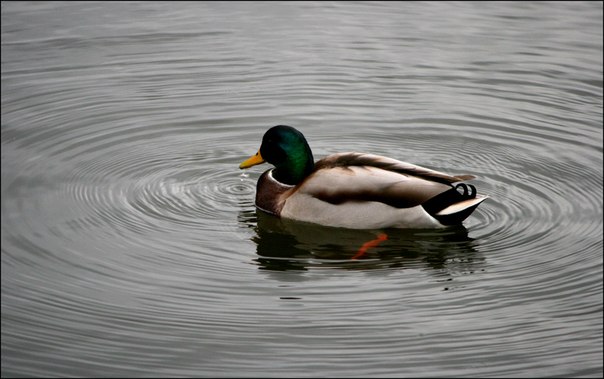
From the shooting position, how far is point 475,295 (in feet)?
25.5

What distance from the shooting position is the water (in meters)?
7.09

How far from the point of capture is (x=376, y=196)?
8.85 m

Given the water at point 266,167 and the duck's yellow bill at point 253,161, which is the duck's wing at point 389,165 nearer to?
the water at point 266,167

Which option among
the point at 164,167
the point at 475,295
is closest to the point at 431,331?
the point at 475,295

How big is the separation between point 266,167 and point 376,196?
6.66 ft

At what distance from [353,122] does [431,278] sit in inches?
136

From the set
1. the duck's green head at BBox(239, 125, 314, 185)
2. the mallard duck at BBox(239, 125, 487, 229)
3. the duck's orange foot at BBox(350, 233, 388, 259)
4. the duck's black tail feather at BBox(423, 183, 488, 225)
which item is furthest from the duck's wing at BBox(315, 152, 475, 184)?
the duck's orange foot at BBox(350, 233, 388, 259)

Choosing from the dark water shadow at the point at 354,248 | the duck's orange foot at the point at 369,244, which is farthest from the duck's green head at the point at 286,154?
the duck's orange foot at the point at 369,244

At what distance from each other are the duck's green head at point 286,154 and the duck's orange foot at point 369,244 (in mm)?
974

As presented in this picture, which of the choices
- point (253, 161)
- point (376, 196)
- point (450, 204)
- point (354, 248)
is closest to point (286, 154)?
point (253, 161)

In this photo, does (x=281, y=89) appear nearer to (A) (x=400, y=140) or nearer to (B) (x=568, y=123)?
(A) (x=400, y=140)

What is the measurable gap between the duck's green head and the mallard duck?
0.66 feet

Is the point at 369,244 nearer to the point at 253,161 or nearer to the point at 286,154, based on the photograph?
the point at 286,154

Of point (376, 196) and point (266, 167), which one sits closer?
point (376, 196)
